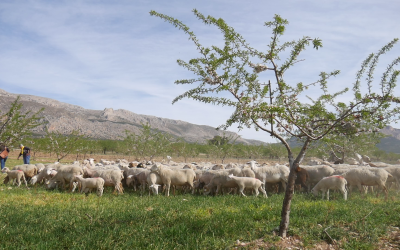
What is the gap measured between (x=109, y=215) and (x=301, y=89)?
18.9ft

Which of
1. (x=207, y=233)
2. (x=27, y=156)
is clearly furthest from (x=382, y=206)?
(x=27, y=156)

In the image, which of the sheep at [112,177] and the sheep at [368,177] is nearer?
the sheep at [368,177]

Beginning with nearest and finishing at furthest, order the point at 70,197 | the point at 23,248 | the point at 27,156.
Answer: the point at 23,248, the point at 70,197, the point at 27,156

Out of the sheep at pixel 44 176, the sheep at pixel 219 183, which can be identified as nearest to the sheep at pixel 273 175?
the sheep at pixel 219 183

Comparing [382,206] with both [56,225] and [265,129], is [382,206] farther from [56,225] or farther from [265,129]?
[56,225]

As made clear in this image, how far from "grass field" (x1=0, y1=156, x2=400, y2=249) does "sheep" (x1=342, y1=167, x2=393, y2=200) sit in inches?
112

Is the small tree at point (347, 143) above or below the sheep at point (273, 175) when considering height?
above

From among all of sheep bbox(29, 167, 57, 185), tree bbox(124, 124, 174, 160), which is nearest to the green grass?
sheep bbox(29, 167, 57, 185)

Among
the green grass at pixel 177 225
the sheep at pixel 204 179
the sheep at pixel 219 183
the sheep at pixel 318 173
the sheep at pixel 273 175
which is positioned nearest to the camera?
the green grass at pixel 177 225

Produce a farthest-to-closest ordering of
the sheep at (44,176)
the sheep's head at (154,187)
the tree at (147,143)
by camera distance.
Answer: the tree at (147,143), the sheep at (44,176), the sheep's head at (154,187)

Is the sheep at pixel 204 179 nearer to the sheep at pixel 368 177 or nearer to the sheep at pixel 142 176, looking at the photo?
the sheep at pixel 142 176

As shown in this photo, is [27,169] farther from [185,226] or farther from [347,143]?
[347,143]

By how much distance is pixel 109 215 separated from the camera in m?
7.44

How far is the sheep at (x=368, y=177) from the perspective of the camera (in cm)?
1168
